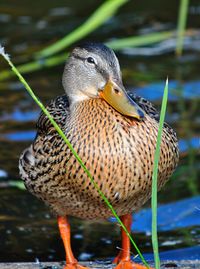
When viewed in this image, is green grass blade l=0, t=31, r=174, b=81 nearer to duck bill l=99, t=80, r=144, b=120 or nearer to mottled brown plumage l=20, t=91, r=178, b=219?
mottled brown plumage l=20, t=91, r=178, b=219

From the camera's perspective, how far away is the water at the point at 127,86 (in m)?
7.00

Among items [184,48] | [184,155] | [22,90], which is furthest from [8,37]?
[184,155]

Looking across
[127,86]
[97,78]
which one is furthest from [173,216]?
[127,86]

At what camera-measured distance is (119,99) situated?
5.32 meters

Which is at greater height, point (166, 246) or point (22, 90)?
point (22, 90)

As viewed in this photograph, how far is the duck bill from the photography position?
530 centimetres

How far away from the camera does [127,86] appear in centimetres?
980

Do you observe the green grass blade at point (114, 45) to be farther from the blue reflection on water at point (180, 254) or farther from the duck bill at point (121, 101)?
the duck bill at point (121, 101)

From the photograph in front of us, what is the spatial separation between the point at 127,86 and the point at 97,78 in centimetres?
431

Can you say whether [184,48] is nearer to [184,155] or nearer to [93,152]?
[184,155]

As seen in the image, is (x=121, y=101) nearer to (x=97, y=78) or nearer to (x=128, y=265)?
(x=97, y=78)

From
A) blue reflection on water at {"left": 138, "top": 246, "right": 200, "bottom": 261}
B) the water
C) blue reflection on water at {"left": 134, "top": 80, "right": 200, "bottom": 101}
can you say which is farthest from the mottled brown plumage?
blue reflection on water at {"left": 134, "top": 80, "right": 200, "bottom": 101}

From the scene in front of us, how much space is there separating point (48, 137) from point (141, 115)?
2.43 ft

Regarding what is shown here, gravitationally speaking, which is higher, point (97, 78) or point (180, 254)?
point (97, 78)
